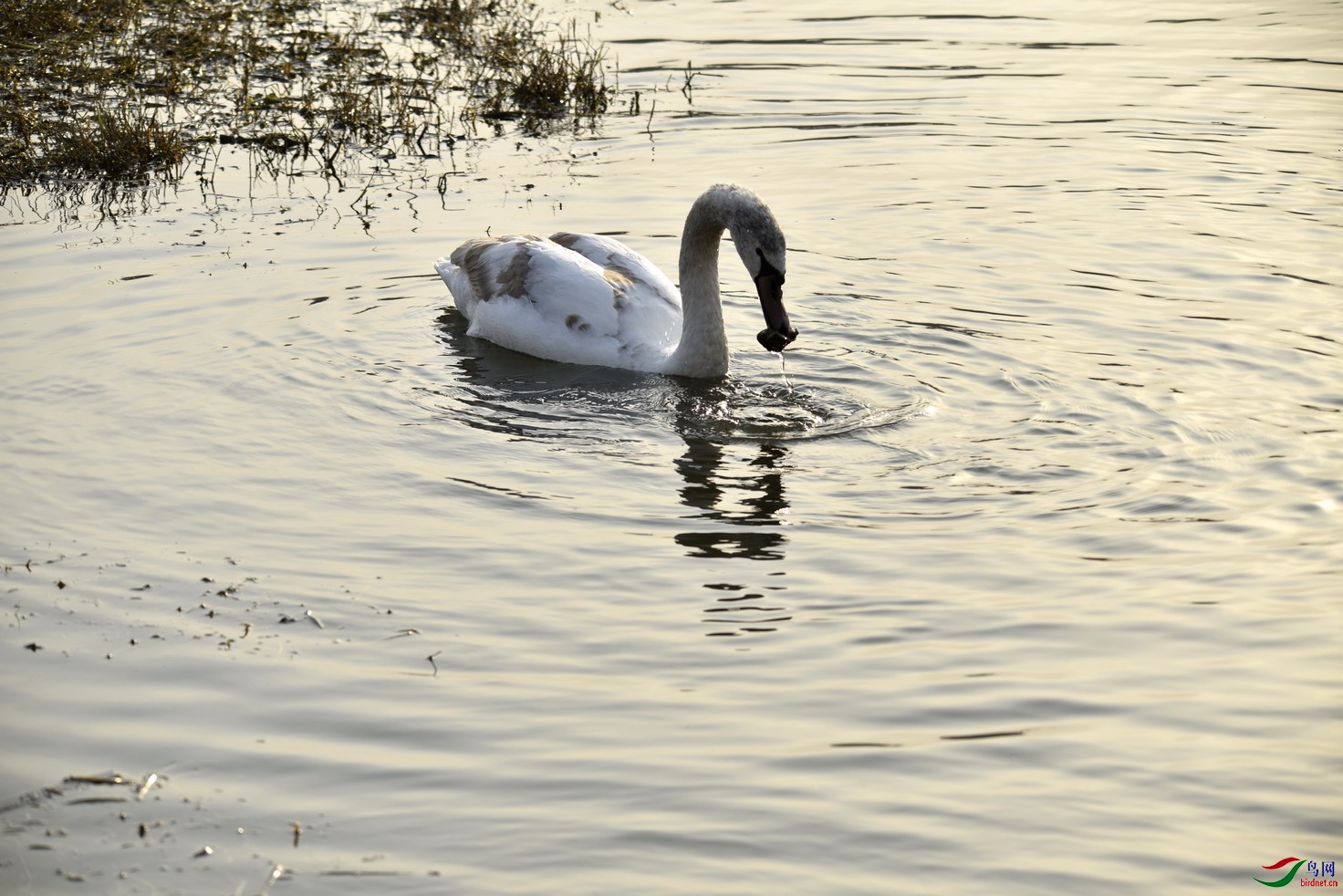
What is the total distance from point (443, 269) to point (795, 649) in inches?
232

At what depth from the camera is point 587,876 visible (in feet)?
15.0

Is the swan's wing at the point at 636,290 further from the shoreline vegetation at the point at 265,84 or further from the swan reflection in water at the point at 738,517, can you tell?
the shoreline vegetation at the point at 265,84

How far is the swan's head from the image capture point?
336 inches

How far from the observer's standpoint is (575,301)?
390 inches

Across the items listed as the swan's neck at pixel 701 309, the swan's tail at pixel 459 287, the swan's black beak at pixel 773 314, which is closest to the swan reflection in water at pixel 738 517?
the swan's black beak at pixel 773 314

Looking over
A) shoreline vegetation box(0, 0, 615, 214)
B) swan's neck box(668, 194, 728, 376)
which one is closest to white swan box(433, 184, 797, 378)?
swan's neck box(668, 194, 728, 376)

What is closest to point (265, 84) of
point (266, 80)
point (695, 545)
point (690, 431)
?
point (266, 80)

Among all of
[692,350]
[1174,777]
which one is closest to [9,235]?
[692,350]

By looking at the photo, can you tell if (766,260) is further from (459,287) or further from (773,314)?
(459,287)

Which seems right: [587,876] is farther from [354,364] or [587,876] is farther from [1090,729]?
[354,364]

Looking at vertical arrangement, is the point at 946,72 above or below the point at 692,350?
above

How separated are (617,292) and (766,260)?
153 centimetres

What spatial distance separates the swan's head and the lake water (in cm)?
54

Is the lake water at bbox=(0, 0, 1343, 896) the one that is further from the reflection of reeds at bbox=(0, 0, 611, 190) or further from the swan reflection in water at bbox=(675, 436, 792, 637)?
the reflection of reeds at bbox=(0, 0, 611, 190)
